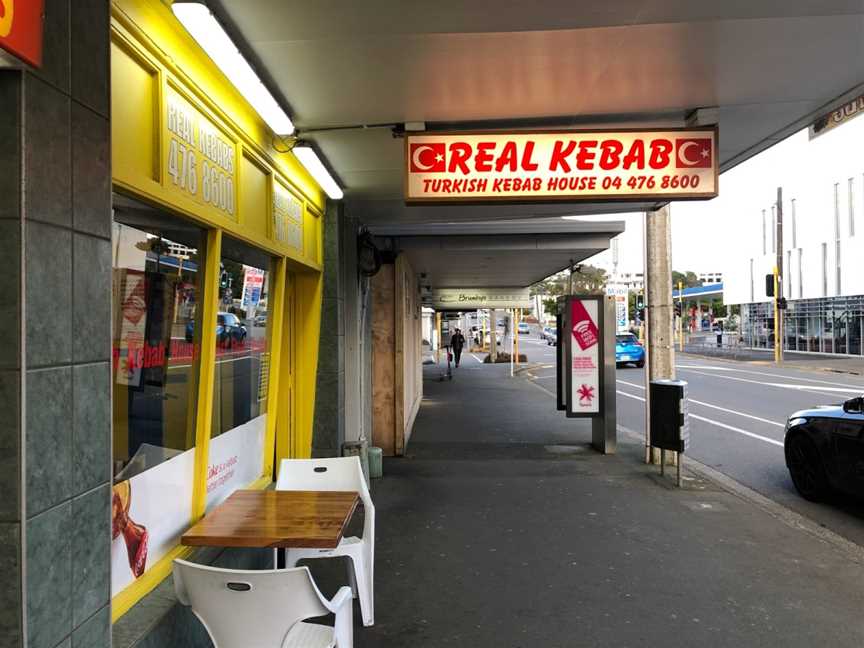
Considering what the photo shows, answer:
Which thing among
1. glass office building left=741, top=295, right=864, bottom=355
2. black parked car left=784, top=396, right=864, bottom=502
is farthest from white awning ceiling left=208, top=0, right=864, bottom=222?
glass office building left=741, top=295, right=864, bottom=355

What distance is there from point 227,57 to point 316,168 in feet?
7.47

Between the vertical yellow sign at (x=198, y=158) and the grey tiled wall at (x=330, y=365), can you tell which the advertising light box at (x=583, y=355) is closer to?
the grey tiled wall at (x=330, y=365)

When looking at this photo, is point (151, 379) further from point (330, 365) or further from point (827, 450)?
point (827, 450)

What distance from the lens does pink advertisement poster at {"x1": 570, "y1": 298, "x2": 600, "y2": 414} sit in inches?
388

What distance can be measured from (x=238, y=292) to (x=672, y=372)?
632 centimetres

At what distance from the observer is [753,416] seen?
13.5 metres

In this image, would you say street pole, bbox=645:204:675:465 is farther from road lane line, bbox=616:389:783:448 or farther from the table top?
the table top

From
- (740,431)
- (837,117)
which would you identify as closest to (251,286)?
(837,117)

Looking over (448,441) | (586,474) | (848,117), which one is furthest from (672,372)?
(848,117)

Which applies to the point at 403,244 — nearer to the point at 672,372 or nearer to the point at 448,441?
the point at 448,441

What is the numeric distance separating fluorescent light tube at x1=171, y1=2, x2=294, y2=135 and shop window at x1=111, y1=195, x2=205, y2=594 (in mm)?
882

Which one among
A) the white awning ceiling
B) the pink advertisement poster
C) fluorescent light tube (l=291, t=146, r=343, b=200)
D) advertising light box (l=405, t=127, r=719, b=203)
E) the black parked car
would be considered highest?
the white awning ceiling

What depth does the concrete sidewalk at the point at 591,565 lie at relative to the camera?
161 inches

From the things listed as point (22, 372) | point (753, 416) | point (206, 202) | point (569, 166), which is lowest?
point (753, 416)
